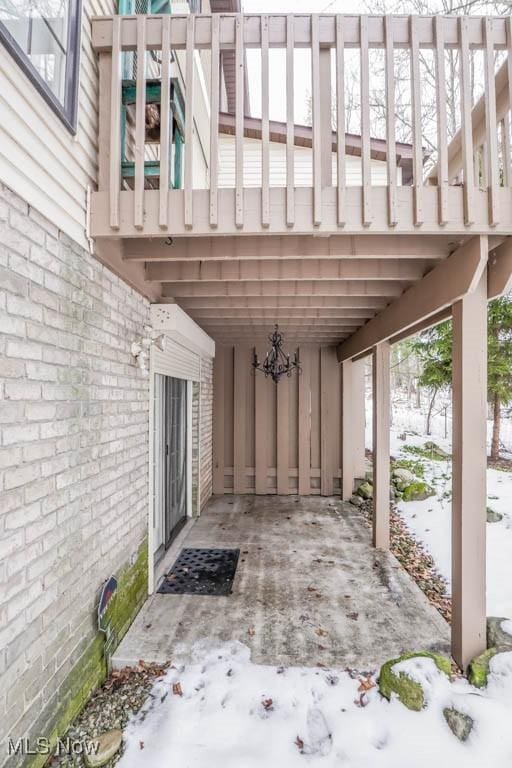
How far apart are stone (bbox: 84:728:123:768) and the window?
3016 millimetres

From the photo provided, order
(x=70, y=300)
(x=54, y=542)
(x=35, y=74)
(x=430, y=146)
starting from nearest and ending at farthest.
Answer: (x=35, y=74)
(x=54, y=542)
(x=70, y=300)
(x=430, y=146)

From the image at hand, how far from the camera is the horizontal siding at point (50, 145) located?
1.64 m

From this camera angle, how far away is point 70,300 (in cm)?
216

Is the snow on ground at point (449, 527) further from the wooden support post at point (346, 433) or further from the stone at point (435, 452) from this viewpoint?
the wooden support post at point (346, 433)

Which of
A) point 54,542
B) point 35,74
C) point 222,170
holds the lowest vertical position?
point 54,542

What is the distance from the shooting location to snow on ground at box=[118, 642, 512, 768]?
2.01m

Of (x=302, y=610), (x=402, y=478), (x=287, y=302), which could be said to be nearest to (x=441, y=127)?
(x=287, y=302)

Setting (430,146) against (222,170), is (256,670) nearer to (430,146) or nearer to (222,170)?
(222,170)

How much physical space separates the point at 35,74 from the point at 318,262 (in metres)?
2.03

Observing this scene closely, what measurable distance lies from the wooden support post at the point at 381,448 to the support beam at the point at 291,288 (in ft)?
3.65

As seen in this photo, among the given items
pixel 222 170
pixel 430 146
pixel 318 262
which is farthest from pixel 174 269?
pixel 430 146

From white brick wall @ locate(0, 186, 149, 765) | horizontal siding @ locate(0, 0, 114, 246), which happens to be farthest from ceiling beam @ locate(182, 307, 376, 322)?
horizontal siding @ locate(0, 0, 114, 246)

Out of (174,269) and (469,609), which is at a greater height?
(174,269)

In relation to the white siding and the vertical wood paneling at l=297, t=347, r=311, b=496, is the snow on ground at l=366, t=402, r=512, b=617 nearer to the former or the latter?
the vertical wood paneling at l=297, t=347, r=311, b=496
